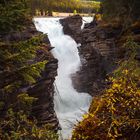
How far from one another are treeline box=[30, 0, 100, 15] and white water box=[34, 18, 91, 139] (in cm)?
1330

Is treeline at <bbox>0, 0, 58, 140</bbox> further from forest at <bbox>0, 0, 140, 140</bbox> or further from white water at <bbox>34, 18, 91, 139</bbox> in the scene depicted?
white water at <bbox>34, 18, 91, 139</bbox>

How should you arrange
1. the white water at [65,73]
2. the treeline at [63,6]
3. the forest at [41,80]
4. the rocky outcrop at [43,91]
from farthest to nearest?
1. the treeline at [63,6]
2. the white water at [65,73]
3. the rocky outcrop at [43,91]
4. the forest at [41,80]

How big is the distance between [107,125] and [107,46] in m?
18.7

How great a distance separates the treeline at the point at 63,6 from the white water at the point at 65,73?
1330 centimetres

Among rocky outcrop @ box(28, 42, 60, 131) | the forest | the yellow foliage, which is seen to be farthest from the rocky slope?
the yellow foliage

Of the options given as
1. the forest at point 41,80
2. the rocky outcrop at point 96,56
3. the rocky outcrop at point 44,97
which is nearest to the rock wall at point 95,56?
the rocky outcrop at point 96,56

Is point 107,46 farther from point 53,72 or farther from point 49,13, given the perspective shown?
point 49,13

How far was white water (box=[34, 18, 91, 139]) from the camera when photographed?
21431 mm

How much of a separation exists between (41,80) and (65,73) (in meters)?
10.1

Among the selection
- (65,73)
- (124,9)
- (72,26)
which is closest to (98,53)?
(124,9)

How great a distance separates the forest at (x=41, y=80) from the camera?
181 inches

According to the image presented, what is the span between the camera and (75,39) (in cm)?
3172

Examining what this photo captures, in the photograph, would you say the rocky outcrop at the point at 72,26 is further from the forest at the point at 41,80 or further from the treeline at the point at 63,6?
the treeline at the point at 63,6

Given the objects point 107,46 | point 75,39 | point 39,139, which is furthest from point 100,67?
point 39,139
